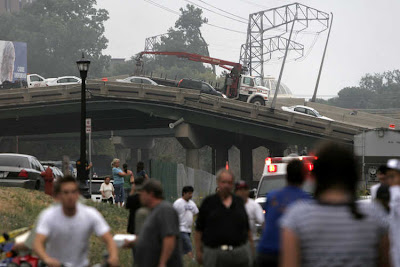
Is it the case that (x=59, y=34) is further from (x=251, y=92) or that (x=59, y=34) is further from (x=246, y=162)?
(x=251, y=92)

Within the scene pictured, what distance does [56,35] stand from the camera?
508 ft

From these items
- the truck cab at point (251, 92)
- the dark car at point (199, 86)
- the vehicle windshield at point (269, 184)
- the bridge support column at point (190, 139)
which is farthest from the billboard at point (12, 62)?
the vehicle windshield at point (269, 184)

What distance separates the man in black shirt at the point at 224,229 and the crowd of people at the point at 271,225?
10 millimetres

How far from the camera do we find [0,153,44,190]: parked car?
88.7 ft

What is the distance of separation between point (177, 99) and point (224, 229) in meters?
47.6

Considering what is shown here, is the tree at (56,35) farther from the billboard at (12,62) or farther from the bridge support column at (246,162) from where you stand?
the bridge support column at (246,162)

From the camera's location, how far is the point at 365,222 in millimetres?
5289

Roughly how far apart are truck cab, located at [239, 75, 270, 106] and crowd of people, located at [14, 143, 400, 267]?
46.7 metres

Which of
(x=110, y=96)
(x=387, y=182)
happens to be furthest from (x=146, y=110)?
(x=387, y=182)

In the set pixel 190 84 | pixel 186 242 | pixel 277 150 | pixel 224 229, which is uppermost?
pixel 190 84

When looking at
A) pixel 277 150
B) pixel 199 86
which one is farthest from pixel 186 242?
pixel 277 150

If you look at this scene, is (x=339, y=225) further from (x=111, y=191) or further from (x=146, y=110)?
(x=146, y=110)

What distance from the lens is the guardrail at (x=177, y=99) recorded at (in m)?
56.1

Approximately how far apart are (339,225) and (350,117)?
269 feet
